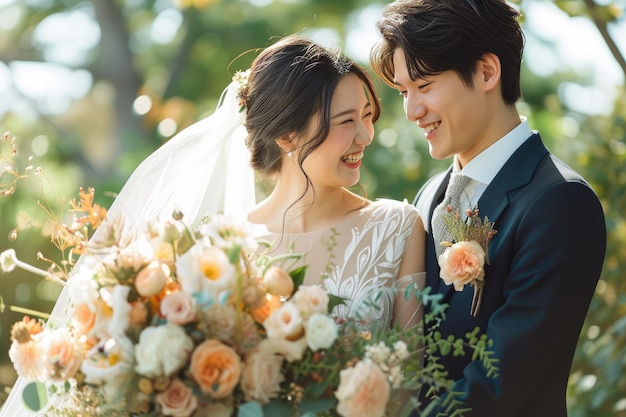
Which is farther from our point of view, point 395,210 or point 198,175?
point 198,175

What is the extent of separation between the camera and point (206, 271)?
7.71 ft

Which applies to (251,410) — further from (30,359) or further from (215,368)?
(30,359)

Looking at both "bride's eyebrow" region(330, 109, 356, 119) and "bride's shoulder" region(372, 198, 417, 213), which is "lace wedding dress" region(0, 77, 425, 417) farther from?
"bride's eyebrow" region(330, 109, 356, 119)

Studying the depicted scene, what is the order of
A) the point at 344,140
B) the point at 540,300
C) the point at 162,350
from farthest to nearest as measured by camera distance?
1. the point at 344,140
2. the point at 540,300
3. the point at 162,350

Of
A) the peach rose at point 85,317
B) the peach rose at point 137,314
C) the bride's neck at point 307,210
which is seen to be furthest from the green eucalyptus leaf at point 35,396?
the bride's neck at point 307,210

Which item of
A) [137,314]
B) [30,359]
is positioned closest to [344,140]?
[137,314]

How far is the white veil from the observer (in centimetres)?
377

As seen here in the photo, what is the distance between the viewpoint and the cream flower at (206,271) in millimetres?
2318

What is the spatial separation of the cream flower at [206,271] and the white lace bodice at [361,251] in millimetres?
1059

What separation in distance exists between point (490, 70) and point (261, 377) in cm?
160

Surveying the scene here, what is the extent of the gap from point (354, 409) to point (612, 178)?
14.7 feet

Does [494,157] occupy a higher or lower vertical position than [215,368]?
lower

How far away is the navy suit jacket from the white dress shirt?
10 cm

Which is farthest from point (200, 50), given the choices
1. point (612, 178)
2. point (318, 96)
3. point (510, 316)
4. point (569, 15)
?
point (510, 316)
